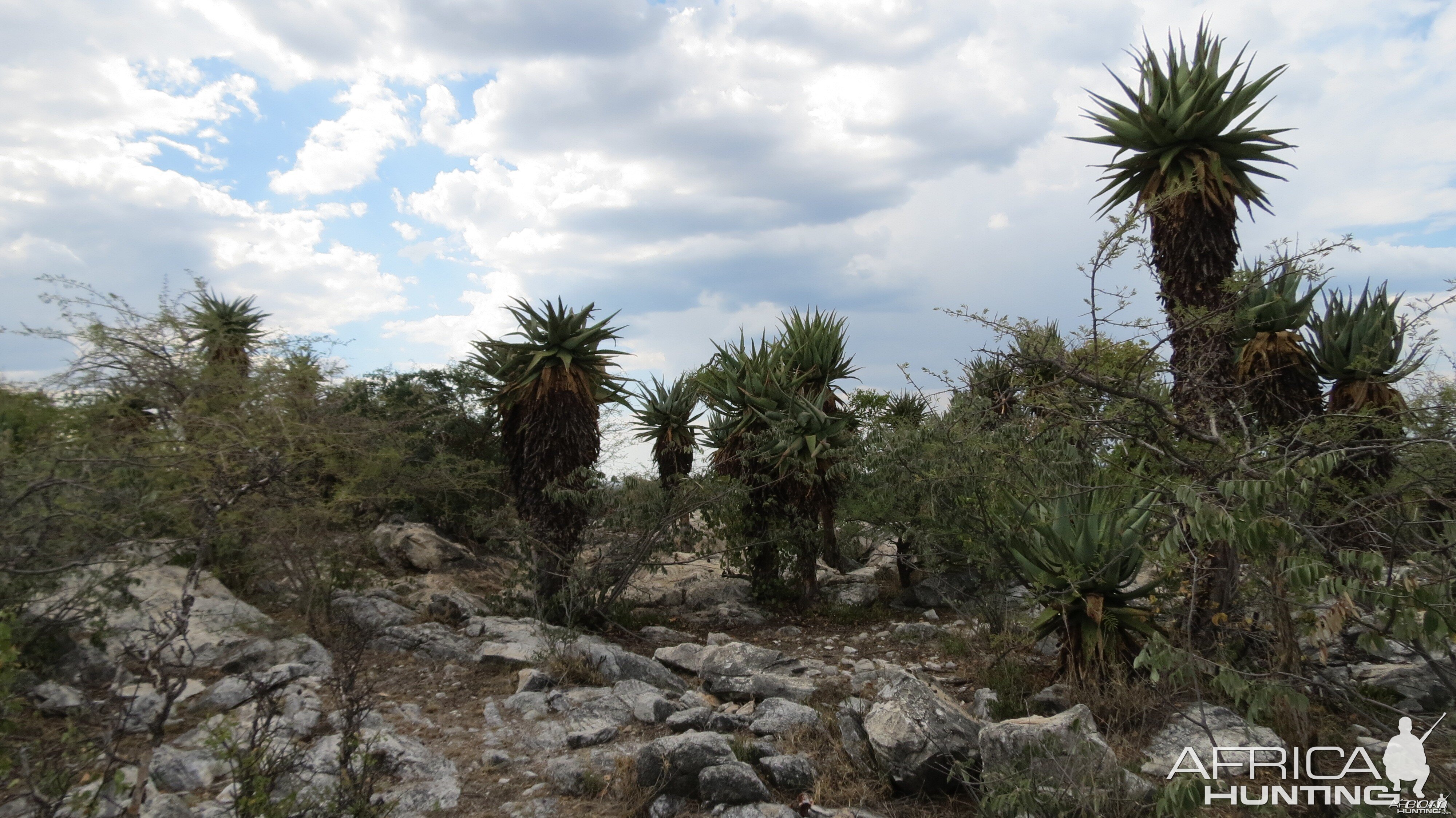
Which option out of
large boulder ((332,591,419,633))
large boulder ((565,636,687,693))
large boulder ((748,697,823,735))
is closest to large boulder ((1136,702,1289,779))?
large boulder ((748,697,823,735))

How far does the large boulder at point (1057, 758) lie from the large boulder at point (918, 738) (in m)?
0.19

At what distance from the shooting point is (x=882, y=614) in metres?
12.7

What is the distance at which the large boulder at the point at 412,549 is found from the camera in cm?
1460

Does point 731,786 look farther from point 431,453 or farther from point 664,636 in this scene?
point 431,453

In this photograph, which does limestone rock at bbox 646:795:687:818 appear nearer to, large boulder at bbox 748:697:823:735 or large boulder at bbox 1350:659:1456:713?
large boulder at bbox 748:697:823:735

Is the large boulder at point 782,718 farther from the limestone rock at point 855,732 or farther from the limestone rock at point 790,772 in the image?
the limestone rock at point 790,772

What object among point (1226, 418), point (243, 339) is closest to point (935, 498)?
point (1226, 418)

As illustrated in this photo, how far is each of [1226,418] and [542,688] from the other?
6772 mm

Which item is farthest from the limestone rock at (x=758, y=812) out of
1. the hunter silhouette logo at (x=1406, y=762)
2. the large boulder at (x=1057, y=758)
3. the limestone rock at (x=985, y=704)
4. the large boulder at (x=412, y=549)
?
the large boulder at (x=412, y=549)

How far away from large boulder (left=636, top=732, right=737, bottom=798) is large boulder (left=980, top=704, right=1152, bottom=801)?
1.69 metres

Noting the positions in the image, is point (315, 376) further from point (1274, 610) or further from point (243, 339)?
point (1274, 610)

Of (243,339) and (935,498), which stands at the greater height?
(243,339)

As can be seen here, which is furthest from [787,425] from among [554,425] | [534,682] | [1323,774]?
[1323,774]

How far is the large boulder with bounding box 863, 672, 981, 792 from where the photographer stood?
5449 mm
